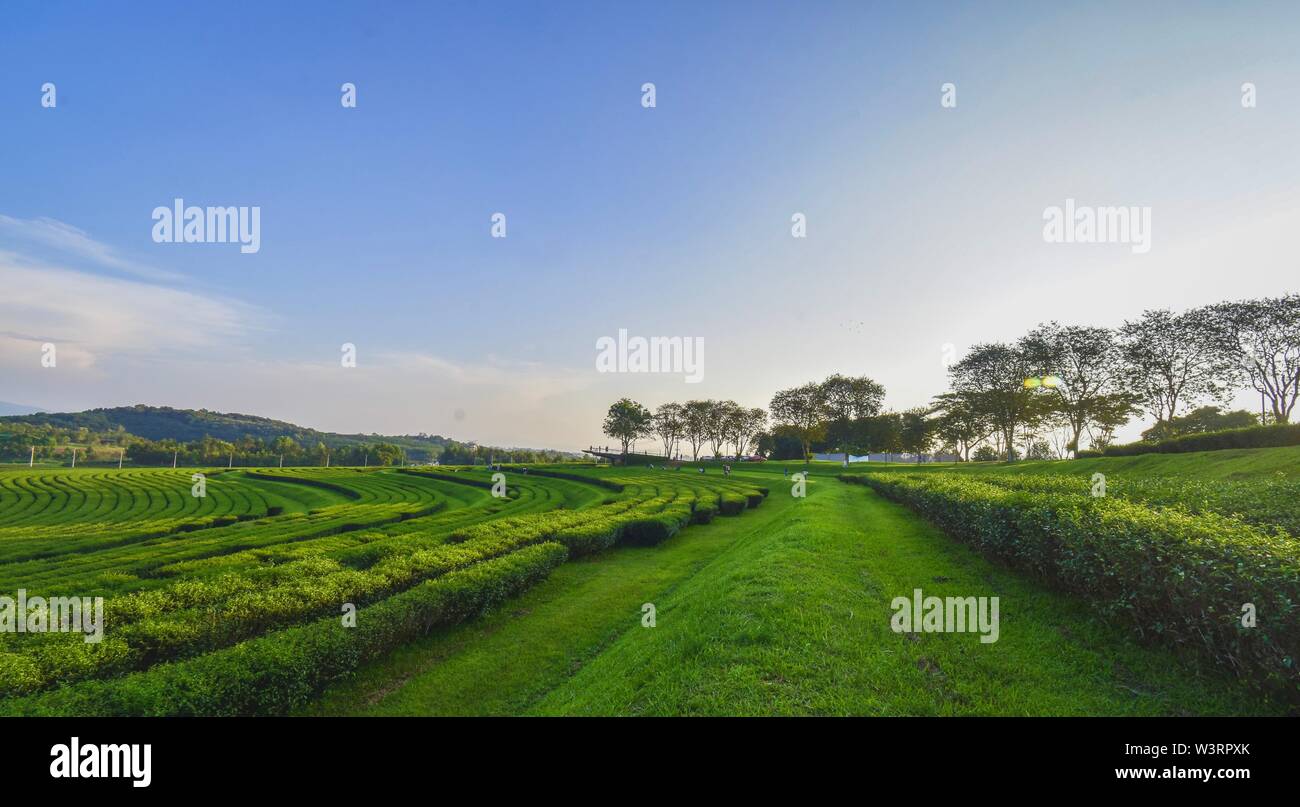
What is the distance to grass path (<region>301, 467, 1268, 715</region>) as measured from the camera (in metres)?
5.96

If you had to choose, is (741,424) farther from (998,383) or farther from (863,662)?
(863,662)

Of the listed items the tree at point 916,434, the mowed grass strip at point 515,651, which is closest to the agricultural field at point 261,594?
the mowed grass strip at point 515,651

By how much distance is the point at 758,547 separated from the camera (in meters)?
15.5

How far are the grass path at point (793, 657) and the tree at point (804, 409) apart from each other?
216 feet

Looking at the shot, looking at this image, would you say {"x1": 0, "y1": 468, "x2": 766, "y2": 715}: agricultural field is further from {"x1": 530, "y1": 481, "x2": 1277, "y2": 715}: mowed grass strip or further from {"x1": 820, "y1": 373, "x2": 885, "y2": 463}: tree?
{"x1": 820, "y1": 373, "x2": 885, "y2": 463}: tree

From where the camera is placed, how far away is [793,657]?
6.82 meters

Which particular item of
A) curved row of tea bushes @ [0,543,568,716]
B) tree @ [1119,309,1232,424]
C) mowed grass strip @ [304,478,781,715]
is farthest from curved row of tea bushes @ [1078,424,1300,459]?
curved row of tea bushes @ [0,543,568,716]

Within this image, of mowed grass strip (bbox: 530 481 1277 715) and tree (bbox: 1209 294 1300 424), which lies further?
tree (bbox: 1209 294 1300 424)

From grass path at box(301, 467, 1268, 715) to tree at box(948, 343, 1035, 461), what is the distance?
47.5 meters

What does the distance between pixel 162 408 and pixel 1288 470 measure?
274m

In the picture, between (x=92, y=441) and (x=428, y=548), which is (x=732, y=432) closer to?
(x=428, y=548)

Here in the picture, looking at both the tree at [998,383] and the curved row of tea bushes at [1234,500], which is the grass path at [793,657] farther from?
the tree at [998,383]

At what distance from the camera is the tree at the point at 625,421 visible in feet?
350
